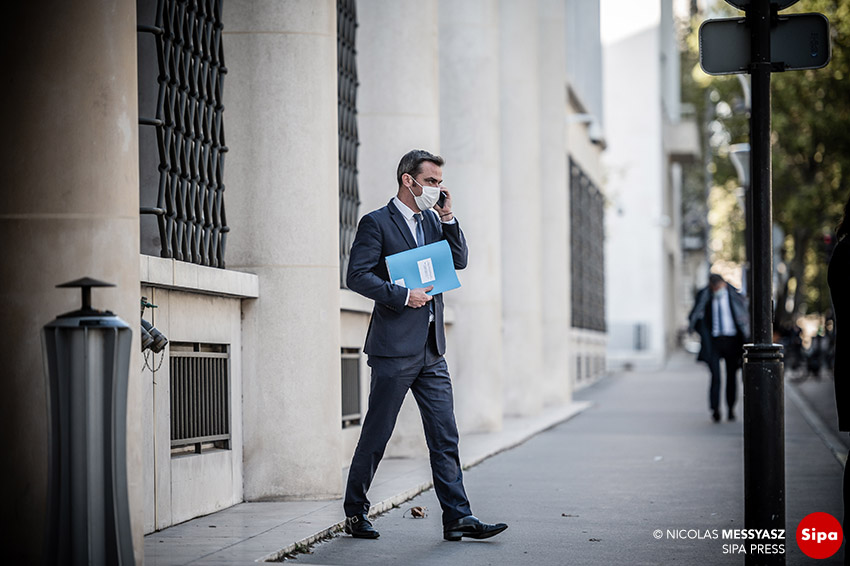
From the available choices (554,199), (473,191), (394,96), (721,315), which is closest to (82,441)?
(394,96)

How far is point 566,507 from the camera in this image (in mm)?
9484

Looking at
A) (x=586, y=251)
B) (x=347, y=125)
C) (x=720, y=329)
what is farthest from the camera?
(x=586, y=251)

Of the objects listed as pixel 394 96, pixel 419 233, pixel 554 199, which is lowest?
pixel 419 233

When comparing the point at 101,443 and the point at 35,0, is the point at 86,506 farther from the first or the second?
the point at 35,0

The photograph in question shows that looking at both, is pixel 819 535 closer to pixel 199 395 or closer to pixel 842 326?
pixel 842 326

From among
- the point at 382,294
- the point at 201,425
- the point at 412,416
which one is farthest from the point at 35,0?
the point at 412,416

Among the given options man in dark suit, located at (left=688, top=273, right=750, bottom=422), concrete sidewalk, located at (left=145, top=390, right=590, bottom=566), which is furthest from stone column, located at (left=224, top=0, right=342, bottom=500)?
man in dark suit, located at (left=688, top=273, right=750, bottom=422)

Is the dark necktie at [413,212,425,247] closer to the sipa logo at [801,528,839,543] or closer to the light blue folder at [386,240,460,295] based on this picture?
the light blue folder at [386,240,460,295]

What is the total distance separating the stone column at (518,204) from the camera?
1956cm

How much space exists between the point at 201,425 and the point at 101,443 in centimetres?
332

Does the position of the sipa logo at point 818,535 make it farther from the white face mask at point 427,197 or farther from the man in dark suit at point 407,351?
the white face mask at point 427,197

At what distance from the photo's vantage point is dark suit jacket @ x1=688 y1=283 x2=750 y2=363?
1758 centimetres

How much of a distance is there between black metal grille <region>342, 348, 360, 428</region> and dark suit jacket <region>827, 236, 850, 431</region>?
5943mm

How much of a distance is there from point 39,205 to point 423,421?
251 cm
